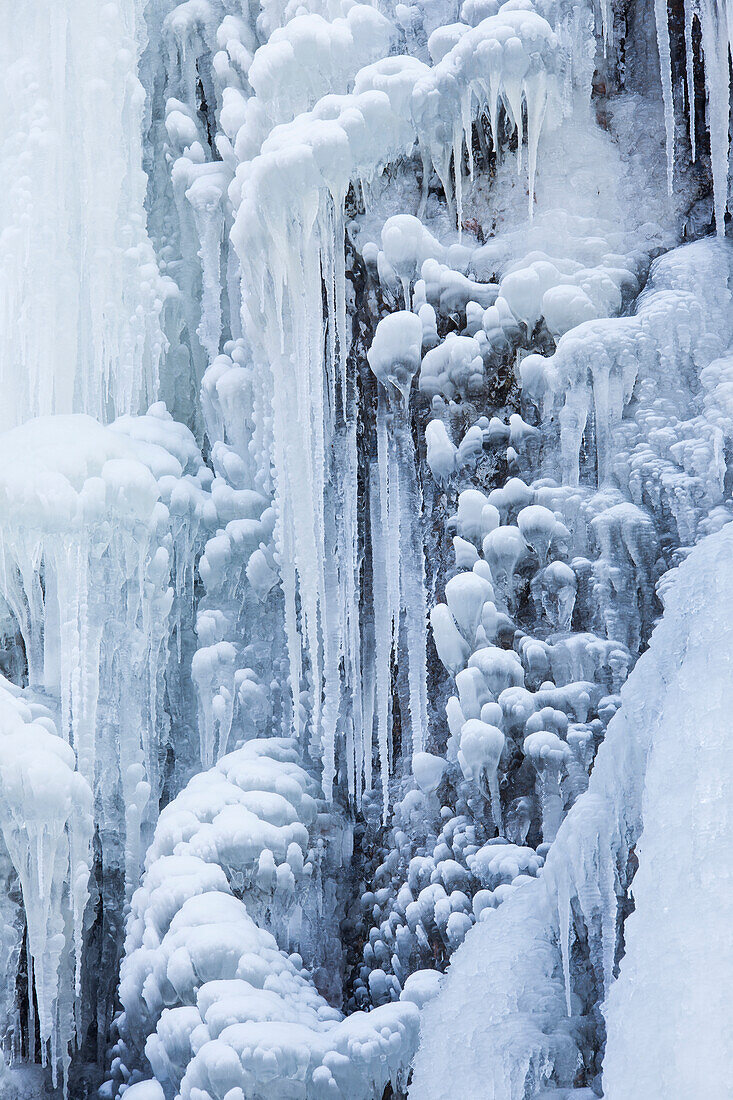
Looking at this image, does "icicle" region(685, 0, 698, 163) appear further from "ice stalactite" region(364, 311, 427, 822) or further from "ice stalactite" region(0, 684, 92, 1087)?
"ice stalactite" region(0, 684, 92, 1087)

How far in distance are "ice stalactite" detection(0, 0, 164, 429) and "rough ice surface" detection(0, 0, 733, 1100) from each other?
0.03 metres

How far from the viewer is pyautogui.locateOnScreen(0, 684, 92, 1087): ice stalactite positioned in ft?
18.3

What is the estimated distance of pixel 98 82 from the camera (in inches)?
297

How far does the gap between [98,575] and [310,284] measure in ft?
6.42

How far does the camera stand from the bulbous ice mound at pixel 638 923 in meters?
2.92

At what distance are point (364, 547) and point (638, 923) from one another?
3.24 meters

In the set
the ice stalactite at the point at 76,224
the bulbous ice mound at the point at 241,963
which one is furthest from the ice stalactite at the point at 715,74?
the bulbous ice mound at the point at 241,963

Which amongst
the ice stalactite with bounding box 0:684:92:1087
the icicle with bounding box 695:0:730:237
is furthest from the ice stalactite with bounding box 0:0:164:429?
the icicle with bounding box 695:0:730:237

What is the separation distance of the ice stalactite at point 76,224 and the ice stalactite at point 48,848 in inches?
87.1

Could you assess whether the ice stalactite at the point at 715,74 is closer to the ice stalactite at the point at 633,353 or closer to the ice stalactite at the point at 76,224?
the ice stalactite at the point at 633,353

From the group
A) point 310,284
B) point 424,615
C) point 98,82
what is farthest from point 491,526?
point 98,82

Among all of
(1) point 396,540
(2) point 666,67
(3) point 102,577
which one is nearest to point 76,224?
(3) point 102,577

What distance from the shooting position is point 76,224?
7484 mm

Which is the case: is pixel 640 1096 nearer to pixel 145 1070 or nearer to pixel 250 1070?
pixel 250 1070
